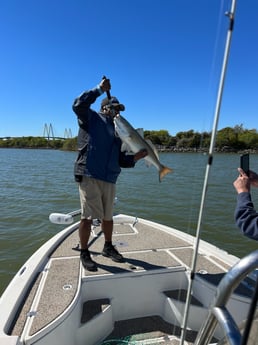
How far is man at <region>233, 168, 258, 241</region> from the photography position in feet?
4.84

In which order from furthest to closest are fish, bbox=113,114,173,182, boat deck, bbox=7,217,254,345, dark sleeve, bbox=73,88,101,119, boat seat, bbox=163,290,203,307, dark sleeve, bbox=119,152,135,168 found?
dark sleeve, bbox=119,152,135,168 → fish, bbox=113,114,173,182 → dark sleeve, bbox=73,88,101,119 → boat seat, bbox=163,290,203,307 → boat deck, bbox=7,217,254,345

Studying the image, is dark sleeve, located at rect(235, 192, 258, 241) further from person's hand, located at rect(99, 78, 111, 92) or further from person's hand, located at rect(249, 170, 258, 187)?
person's hand, located at rect(99, 78, 111, 92)

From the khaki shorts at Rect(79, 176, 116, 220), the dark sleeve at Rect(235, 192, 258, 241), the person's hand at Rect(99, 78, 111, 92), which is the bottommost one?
the khaki shorts at Rect(79, 176, 116, 220)

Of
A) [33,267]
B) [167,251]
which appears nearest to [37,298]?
[33,267]

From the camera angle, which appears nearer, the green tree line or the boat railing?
the boat railing

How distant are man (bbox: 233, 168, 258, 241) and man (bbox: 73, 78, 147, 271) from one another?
1822 mm

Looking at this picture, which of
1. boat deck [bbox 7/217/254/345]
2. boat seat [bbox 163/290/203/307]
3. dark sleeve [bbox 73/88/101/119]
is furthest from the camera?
dark sleeve [bbox 73/88/101/119]

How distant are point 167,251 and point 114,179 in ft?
4.04

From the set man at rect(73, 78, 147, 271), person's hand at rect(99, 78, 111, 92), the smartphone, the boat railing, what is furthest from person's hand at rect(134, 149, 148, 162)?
the boat railing

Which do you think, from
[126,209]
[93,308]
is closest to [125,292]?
[93,308]

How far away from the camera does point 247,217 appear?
4.97 feet

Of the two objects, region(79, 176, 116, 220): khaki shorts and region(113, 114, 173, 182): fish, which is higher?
region(113, 114, 173, 182): fish

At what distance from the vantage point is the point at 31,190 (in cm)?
1407

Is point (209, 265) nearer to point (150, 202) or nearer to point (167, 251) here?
point (167, 251)
